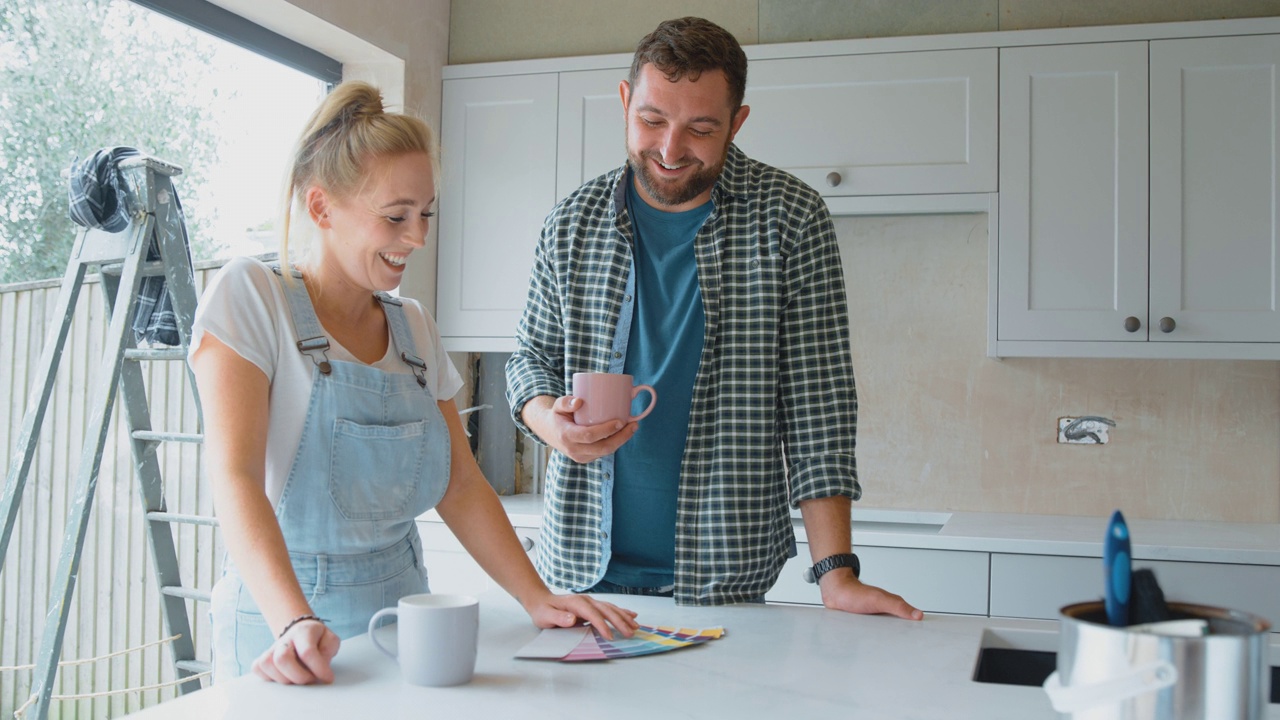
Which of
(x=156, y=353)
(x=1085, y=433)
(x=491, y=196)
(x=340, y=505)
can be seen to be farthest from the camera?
(x=491, y=196)

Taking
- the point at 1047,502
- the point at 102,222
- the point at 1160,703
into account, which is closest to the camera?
the point at 1160,703

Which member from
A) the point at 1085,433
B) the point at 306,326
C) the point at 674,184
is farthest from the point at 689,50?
the point at 1085,433

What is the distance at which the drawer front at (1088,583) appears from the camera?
244cm

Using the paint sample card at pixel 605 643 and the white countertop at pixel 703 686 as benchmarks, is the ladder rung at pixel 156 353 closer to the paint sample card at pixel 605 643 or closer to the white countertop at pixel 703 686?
the white countertop at pixel 703 686

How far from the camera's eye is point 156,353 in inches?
83.7

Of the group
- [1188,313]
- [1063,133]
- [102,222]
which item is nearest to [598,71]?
[1063,133]

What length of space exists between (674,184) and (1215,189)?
1.74 metres

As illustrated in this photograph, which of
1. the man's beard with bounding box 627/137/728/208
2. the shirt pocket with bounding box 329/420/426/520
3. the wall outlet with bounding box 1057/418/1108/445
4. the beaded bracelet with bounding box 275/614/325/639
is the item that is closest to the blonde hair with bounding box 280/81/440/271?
the shirt pocket with bounding box 329/420/426/520

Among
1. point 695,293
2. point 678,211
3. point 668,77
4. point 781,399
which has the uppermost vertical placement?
point 668,77

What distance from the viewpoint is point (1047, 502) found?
10.2 ft

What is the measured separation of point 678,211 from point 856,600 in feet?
2.21

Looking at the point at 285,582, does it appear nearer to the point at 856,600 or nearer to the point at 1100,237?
the point at 856,600

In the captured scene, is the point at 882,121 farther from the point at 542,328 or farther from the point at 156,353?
the point at 156,353

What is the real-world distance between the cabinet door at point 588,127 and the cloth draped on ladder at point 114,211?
1.19 m
